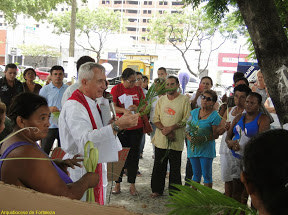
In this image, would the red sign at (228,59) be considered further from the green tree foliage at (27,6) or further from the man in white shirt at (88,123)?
the man in white shirt at (88,123)

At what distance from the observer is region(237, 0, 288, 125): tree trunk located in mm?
3086

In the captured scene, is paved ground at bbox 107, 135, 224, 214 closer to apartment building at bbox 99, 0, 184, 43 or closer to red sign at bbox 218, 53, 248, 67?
red sign at bbox 218, 53, 248, 67

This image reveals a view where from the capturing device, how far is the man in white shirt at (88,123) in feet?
10.1

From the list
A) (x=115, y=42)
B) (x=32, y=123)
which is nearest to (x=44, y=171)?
(x=32, y=123)

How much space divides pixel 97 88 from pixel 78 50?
2164 inches

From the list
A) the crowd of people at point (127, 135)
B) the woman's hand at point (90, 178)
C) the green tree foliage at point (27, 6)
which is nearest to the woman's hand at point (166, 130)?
the crowd of people at point (127, 135)

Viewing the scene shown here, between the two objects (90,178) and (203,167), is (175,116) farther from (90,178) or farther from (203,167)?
(90,178)

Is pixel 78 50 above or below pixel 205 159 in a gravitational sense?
above

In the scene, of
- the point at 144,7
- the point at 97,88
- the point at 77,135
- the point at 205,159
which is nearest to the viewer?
the point at 77,135

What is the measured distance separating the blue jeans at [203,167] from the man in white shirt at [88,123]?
2.43 m

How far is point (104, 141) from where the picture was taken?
3.20m

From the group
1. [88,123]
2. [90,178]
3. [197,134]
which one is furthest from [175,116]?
[90,178]

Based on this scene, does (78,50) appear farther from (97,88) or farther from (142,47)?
(97,88)

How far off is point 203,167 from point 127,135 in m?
1.40
